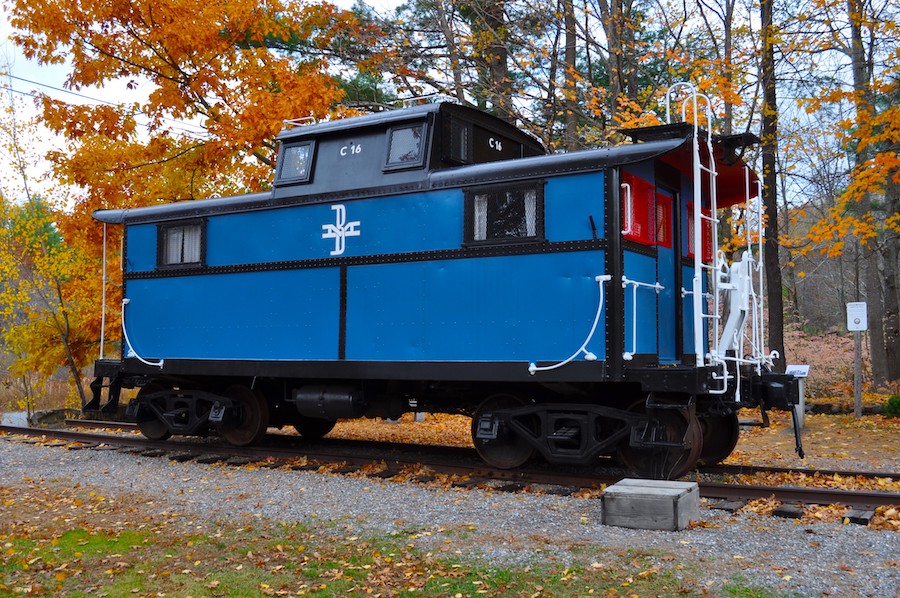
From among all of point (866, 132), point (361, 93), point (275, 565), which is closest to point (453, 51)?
point (361, 93)

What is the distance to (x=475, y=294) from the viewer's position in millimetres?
8414

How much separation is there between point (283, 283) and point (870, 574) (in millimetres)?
6903

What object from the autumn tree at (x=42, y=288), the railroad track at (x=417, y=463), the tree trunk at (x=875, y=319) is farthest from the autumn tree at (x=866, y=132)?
the autumn tree at (x=42, y=288)

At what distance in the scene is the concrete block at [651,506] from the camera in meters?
6.15

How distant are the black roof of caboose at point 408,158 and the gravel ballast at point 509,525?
3170 millimetres

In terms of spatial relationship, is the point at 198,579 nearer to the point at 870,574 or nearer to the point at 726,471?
the point at 870,574

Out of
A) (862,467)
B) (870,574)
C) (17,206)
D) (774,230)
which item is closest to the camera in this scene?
(870,574)

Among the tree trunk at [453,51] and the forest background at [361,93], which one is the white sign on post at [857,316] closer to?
the forest background at [361,93]

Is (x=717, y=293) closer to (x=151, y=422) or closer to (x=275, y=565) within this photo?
(x=275, y=565)

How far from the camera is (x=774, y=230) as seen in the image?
55.3ft

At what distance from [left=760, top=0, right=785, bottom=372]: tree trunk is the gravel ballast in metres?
9.69

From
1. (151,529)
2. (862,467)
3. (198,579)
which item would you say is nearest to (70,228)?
(151,529)

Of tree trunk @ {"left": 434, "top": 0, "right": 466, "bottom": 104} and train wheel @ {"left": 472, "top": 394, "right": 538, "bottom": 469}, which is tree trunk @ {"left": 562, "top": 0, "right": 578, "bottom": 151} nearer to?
tree trunk @ {"left": 434, "top": 0, "right": 466, "bottom": 104}

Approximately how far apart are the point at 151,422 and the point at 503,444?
550 centimetres
